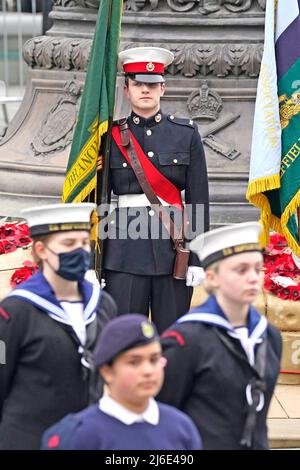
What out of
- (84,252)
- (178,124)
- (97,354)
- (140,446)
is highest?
(178,124)

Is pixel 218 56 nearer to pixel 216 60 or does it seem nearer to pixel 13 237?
pixel 216 60

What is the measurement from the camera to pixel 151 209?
21.5 feet

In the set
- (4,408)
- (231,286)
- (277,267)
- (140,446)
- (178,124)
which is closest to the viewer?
(140,446)

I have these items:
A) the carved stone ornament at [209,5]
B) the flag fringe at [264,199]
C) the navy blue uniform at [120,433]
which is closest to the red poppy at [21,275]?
the flag fringe at [264,199]

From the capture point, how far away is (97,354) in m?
4.18

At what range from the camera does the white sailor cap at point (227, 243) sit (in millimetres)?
4758

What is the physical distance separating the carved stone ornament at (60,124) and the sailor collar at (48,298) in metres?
4.30

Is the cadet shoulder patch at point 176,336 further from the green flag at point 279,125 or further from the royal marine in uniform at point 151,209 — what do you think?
the green flag at point 279,125

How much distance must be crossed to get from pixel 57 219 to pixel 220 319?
726 mm

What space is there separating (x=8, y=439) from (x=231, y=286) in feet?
3.11

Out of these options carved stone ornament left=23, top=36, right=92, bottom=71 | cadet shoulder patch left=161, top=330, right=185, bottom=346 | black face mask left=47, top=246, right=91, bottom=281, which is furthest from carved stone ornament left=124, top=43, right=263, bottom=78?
cadet shoulder patch left=161, top=330, right=185, bottom=346

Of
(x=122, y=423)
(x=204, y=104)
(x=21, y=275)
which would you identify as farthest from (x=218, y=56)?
(x=122, y=423)

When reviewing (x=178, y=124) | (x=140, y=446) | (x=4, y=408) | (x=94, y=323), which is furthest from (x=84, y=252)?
(x=178, y=124)

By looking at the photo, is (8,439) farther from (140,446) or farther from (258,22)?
(258,22)
